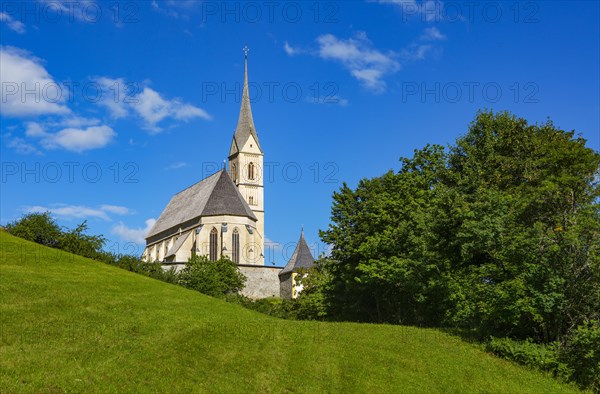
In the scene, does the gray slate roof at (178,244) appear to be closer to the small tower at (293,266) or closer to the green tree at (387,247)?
the small tower at (293,266)

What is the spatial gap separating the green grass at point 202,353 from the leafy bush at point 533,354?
0.74 m

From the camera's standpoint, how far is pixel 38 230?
49.6 meters

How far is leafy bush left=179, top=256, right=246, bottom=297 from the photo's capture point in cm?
5966

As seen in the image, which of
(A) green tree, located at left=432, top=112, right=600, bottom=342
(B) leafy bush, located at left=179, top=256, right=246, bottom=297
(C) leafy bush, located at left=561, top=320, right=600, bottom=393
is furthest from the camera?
(B) leafy bush, located at left=179, top=256, right=246, bottom=297

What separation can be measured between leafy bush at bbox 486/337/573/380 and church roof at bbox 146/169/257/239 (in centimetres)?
7161

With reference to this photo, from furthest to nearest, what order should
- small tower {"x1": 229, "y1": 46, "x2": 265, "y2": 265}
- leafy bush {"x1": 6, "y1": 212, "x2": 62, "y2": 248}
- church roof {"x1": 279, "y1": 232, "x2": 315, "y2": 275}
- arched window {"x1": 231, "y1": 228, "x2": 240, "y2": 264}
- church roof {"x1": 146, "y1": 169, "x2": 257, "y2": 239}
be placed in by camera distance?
small tower {"x1": 229, "y1": 46, "x2": 265, "y2": 265}
church roof {"x1": 279, "y1": 232, "x2": 315, "y2": 275}
church roof {"x1": 146, "y1": 169, "x2": 257, "y2": 239}
arched window {"x1": 231, "y1": 228, "x2": 240, "y2": 264}
leafy bush {"x1": 6, "y1": 212, "x2": 62, "y2": 248}

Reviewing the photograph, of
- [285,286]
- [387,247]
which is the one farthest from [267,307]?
[285,286]

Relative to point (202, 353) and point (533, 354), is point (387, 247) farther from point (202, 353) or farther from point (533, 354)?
point (202, 353)

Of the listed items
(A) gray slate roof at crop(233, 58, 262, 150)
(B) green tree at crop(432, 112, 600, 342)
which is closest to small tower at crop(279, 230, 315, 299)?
(A) gray slate roof at crop(233, 58, 262, 150)

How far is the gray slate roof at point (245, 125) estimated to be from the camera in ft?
419

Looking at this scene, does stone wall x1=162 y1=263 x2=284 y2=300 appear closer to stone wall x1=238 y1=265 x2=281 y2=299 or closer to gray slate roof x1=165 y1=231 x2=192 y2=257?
stone wall x1=238 y1=265 x2=281 y2=299

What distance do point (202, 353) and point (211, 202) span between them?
7497 cm

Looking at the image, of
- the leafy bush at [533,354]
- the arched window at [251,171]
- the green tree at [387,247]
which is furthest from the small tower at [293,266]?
the leafy bush at [533,354]

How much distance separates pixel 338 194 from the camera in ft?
170
